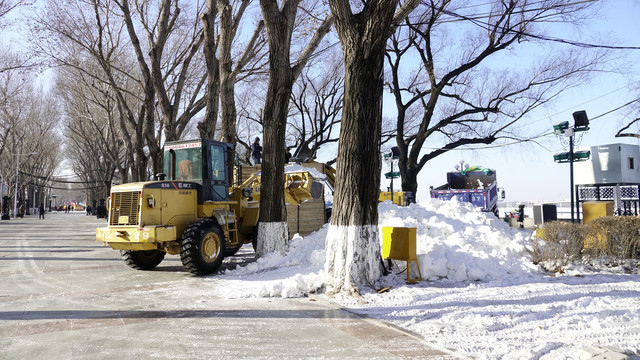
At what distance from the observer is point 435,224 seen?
10477mm

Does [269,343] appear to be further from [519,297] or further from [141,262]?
[141,262]

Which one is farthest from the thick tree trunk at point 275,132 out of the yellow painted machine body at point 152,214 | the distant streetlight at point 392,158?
the distant streetlight at point 392,158

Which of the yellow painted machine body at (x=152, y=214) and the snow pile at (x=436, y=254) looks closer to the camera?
the snow pile at (x=436, y=254)

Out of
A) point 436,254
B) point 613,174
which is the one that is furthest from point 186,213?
point 613,174

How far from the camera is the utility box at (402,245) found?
811 centimetres

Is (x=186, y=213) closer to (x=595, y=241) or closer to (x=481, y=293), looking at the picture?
(x=481, y=293)

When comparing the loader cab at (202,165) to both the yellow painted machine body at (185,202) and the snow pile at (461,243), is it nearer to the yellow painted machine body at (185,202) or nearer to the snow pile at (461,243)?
the yellow painted machine body at (185,202)

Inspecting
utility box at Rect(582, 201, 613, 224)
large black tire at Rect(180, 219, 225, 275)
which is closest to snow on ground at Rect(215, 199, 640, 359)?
large black tire at Rect(180, 219, 225, 275)

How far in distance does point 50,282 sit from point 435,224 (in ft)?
26.6

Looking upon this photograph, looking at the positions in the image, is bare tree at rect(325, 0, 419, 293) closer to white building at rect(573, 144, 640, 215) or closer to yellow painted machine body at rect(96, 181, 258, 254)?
yellow painted machine body at rect(96, 181, 258, 254)

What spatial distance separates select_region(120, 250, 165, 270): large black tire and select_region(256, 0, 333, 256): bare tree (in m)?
2.47

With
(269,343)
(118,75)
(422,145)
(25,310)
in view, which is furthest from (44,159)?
(269,343)

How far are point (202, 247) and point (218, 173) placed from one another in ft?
6.83

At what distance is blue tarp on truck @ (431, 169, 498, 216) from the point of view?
2388 centimetres
